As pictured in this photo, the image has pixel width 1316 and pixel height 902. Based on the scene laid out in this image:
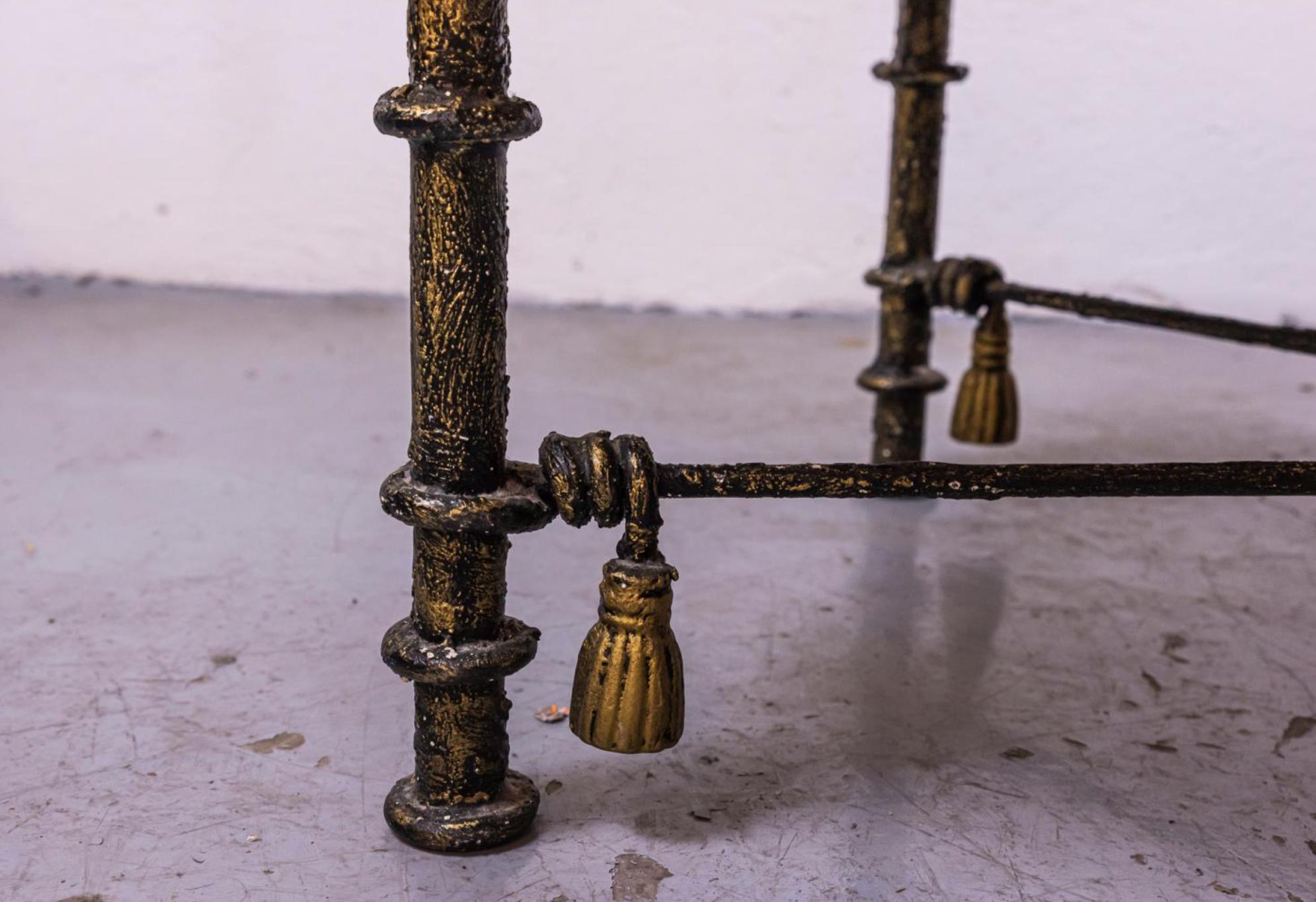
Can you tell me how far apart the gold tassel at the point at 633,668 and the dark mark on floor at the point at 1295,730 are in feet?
2.20

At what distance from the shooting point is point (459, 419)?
1168 mm

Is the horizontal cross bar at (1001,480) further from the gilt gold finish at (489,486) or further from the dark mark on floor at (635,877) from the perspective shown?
the dark mark on floor at (635,877)

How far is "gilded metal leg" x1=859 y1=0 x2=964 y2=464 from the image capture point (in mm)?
2113

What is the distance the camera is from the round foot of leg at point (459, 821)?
4.06 ft

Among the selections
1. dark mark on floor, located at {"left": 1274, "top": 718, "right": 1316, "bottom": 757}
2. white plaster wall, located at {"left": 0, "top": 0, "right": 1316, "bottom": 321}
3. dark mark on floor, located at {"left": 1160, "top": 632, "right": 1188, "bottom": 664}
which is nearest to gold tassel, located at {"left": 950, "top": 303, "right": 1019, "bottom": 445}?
dark mark on floor, located at {"left": 1160, "top": 632, "right": 1188, "bottom": 664}

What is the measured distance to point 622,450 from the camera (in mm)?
1187

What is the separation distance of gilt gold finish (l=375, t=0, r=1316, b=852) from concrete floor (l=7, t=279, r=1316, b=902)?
0.10 m

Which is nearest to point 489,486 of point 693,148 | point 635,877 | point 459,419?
point 459,419

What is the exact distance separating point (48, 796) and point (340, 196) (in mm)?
2629

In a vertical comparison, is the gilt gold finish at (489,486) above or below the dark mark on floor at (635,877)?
above

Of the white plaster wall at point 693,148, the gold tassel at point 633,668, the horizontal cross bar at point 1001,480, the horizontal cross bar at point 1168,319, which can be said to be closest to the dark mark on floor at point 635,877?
the gold tassel at point 633,668

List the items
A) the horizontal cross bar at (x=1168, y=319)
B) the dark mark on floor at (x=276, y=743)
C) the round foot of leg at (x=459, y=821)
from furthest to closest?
the horizontal cross bar at (x=1168, y=319)
the dark mark on floor at (x=276, y=743)
the round foot of leg at (x=459, y=821)

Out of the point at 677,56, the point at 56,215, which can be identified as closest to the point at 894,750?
the point at 677,56

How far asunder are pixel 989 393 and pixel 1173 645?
22.2 inches
